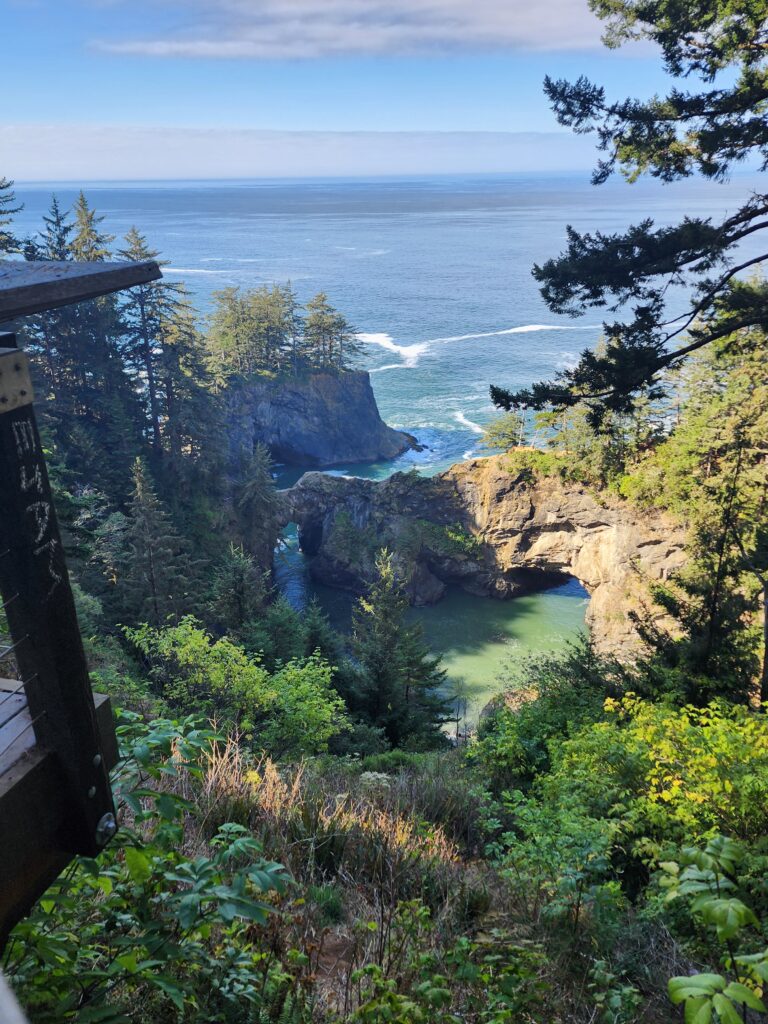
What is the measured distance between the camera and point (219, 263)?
137 meters

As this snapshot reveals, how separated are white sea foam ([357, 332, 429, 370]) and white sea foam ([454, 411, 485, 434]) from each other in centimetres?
1848

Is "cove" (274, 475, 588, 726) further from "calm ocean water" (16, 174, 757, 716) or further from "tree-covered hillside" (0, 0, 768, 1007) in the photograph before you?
"tree-covered hillside" (0, 0, 768, 1007)

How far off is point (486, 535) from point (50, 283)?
37130 mm

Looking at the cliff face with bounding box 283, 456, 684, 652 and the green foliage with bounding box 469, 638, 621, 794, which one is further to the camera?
the cliff face with bounding box 283, 456, 684, 652

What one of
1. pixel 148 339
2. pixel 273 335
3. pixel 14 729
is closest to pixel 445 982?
→ pixel 14 729

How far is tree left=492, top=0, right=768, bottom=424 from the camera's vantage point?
9.71m

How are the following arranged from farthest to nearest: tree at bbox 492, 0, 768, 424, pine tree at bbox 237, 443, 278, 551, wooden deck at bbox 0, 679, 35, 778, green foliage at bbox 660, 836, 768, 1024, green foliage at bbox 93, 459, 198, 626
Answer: pine tree at bbox 237, 443, 278, 551, green foliage at bbox 93, 459, 198, 626, tree at bbox 492, 0, 768, 424, wooden deck at bbox 0, 679, 35, 778, green foliage at bbox 660, 836, 768, 1024

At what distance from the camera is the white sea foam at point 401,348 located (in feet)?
273

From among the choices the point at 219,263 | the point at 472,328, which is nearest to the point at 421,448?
the point at 472,328

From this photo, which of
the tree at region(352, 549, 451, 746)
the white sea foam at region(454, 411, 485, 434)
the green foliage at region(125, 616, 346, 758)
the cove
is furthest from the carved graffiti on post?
the white sea foam at region(454, 411, 485, 434)

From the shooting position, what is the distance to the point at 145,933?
7.72 feet

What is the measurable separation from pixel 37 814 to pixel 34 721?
31 centimetres

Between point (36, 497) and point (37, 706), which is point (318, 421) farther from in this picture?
point (36, 497)

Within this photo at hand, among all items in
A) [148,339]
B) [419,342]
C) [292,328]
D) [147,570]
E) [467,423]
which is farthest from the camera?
[419,342]
